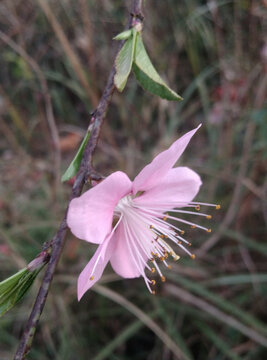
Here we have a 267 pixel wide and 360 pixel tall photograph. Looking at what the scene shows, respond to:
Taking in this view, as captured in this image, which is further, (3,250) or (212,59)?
(212,59)

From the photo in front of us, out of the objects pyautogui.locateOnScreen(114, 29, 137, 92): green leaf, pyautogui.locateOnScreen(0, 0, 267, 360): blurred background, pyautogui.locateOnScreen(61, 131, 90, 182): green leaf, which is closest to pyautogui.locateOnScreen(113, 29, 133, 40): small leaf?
pyautogui.locateOnScreen(114, 29, 137, 92): green leaf

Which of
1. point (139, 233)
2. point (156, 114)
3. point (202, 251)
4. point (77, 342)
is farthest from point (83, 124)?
point (139, 233)

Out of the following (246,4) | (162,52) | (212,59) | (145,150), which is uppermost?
(246,4)

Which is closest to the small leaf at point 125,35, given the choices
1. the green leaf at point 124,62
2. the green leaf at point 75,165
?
the green leaf at point 124,62

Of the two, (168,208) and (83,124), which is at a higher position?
(168,208)

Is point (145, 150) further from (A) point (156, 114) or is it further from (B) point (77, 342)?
(B) point (77, 342)

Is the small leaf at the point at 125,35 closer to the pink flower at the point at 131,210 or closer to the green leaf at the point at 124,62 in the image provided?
the green leaf at the point at 124,62
